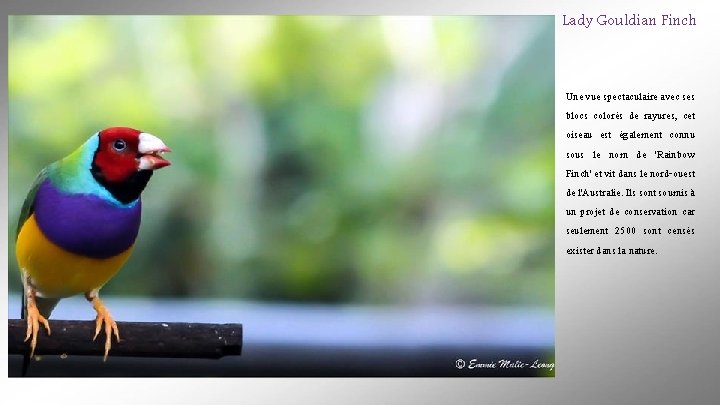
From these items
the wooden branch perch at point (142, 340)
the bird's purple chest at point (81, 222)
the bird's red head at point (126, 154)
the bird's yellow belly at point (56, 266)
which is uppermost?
the bird's red head at point (126, 154)

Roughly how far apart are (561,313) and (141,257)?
46.2 inches

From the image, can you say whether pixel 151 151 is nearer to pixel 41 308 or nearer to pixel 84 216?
pixel 84 216

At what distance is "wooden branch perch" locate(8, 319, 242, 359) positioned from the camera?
300cm

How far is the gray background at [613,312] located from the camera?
3.06 meters

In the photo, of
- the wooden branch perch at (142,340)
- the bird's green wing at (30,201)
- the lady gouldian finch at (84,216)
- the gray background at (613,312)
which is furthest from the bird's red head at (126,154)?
the wooden branch perch at (142,340)

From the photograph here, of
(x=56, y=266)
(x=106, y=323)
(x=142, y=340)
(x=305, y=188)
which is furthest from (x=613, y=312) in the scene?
(x=56, y=266)

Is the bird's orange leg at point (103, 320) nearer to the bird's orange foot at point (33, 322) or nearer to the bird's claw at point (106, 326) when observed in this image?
the bird's claw at point (106, 326)

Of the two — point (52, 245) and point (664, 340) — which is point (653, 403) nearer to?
point (664, 340)

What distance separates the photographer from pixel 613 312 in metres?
3.05

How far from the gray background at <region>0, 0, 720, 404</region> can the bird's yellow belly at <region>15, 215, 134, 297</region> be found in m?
0.13

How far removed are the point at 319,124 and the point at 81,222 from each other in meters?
0.70

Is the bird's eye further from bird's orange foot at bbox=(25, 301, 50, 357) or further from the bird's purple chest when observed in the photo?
bird's orange foot at bbox=(25, 301, 50, 357)

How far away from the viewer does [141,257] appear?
3.08 metres

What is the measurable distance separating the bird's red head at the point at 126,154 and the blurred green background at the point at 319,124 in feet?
0.30
